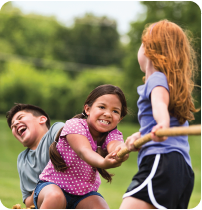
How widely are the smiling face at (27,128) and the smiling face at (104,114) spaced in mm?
912

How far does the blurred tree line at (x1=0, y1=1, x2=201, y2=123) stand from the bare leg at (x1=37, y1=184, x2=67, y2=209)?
84.3 feet

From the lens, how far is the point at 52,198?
115 inches

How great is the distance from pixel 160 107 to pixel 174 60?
0.44 meters

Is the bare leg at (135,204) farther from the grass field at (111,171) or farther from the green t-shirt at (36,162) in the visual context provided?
the grass field at (111,171)

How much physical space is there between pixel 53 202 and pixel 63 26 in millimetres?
54330

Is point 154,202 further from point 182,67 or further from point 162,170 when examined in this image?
point 182,67

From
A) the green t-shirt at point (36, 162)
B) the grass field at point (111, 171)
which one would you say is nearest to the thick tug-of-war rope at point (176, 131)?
the green t-shirt at point (36, 162)

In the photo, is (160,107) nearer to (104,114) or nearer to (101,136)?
(104,114)

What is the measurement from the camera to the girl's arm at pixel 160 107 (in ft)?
7.22

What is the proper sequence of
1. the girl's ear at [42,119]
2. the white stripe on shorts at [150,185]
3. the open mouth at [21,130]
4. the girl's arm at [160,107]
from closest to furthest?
the girl's arm at [160,107], the white stripe on shorts at [150,185], the open mouth at [21,130], the girl's ear at [42,119]

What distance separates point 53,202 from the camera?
2.91 metres

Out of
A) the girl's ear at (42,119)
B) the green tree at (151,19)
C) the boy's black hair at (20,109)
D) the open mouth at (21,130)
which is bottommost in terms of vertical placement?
the open mouth at (21,130)

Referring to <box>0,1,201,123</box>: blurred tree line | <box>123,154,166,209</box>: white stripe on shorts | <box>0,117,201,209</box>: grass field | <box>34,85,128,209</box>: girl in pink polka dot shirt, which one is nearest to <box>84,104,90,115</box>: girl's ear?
<box>34,85,128,209</box>: girl in pink polka dot shirt

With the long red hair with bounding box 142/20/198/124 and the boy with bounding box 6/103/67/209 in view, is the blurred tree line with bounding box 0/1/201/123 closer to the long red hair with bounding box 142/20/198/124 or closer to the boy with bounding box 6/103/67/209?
the boy with bounding box 6/103/67/209
